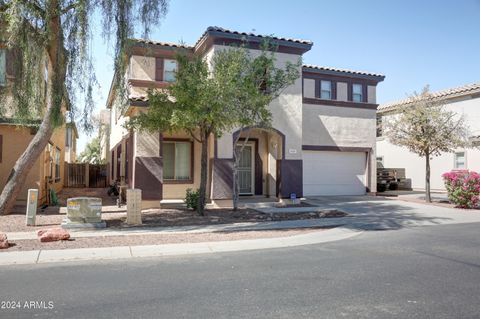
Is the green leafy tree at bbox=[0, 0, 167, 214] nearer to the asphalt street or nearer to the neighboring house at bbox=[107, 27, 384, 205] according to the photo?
the neighboring house at bbox=[107, 27, 384, 205]

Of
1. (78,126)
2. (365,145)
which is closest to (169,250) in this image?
(78,126)

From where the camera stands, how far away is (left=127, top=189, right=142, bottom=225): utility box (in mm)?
11930

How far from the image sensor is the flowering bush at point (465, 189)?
16016mm

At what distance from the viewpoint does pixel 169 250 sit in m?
8.82

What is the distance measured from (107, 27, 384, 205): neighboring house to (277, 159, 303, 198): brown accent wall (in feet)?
0.14

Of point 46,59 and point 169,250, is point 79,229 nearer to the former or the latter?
point 169,250

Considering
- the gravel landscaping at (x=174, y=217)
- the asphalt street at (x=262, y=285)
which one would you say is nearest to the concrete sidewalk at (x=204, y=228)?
the gravel landscaping at (x=174, y=217)

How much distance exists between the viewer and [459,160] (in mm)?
23875

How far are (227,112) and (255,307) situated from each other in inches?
311

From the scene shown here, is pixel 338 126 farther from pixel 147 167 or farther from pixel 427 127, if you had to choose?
pixel 147 167

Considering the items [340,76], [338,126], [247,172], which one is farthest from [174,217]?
[340,76]

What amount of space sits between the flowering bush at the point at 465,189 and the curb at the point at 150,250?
26.6 feet

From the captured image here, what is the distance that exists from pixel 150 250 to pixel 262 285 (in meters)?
3.47

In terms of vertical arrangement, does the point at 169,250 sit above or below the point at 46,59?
below
